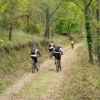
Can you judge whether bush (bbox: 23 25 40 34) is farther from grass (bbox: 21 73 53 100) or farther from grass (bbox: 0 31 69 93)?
grass (bbox: 21 73 53 100)

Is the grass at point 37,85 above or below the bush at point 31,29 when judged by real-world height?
below

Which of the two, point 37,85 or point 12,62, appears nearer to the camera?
point 37,85

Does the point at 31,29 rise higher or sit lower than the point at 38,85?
higher

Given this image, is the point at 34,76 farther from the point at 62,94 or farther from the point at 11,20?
the point at 11,20

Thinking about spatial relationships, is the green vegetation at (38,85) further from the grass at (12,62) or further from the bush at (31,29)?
the bush at (31,29)

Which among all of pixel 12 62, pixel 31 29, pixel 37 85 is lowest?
pixel 37 85

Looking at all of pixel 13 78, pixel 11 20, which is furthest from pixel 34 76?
pixel 11 20

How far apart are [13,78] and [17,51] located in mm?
6432

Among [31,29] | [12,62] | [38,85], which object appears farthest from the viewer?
[31,29]

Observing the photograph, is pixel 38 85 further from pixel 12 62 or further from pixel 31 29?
pixel 31 29

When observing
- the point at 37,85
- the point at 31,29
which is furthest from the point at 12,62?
the point at 31,29

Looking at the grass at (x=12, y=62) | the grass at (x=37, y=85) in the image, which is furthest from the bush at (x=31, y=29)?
the grass at (x=37, y=85)

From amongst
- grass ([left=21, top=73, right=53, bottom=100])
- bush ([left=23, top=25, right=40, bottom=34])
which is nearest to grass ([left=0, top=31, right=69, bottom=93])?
grass ([left=21, top=73, right=53, bottom=100])

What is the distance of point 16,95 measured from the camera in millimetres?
12242
